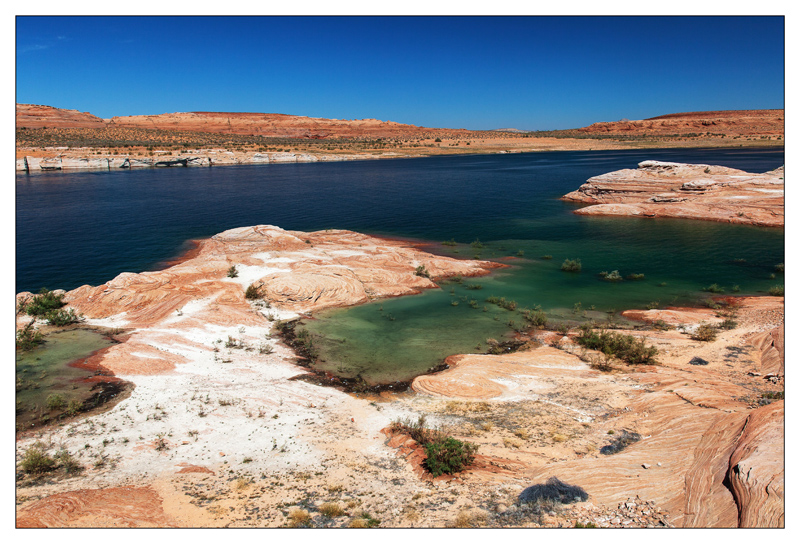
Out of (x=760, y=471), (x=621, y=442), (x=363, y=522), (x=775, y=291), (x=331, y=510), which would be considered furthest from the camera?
(x=775, y=291)

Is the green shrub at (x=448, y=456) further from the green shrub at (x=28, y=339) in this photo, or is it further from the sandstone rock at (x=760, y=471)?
the green shrub at (x=28, y=339)

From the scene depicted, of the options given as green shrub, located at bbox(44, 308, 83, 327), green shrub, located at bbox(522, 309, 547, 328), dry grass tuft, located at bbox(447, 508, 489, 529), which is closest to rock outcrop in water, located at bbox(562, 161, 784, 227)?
green shrub, located at bbox(522, 309, 547, 328)

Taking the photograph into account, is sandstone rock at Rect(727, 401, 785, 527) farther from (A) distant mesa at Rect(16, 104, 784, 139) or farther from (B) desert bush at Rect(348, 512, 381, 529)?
(A) distant mesa at Rect(16, 104, 784, 139)

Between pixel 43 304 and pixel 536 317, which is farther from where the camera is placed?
pixel 536 317

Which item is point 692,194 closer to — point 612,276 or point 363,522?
point 612,276

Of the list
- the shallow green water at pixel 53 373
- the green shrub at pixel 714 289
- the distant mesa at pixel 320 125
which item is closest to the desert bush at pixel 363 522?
the shallow green water at pixel 53 373

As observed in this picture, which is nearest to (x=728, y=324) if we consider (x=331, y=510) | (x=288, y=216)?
(x=331, y=510)

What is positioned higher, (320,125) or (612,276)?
(320,125)

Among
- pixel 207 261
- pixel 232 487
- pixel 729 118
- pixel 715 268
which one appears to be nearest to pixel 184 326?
pixel 207 261
